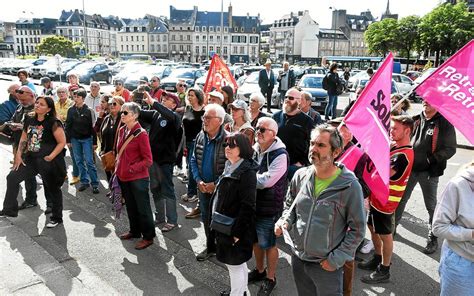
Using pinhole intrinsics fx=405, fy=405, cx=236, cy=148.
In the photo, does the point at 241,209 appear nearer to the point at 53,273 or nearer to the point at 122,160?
the point at 122,160

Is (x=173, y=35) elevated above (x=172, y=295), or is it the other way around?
(x=173, y=35)

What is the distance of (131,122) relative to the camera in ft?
15.9

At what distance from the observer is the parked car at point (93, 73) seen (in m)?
→ 28.3

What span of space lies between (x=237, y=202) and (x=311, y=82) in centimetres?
1503

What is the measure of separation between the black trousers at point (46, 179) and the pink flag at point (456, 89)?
4.70 m

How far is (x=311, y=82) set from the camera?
58.5ft

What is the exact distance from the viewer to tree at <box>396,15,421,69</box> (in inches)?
1957

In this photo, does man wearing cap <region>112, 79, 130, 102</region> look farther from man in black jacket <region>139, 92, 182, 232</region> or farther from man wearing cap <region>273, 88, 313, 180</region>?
man wearing cap <region>273, 88, 313, 180</region>

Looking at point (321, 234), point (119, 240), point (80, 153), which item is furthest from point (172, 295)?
point (80, 153)

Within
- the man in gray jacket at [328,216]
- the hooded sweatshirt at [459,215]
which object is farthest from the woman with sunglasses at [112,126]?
the hooded sweatshirt at [459,215]

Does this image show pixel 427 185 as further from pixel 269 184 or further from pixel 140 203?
pixel 140 203

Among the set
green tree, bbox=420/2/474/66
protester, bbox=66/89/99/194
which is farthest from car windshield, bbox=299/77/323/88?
green tree, bbox=420/2/474/66

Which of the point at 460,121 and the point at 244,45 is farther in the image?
the point at 244,45

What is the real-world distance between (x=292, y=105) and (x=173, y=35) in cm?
10795
